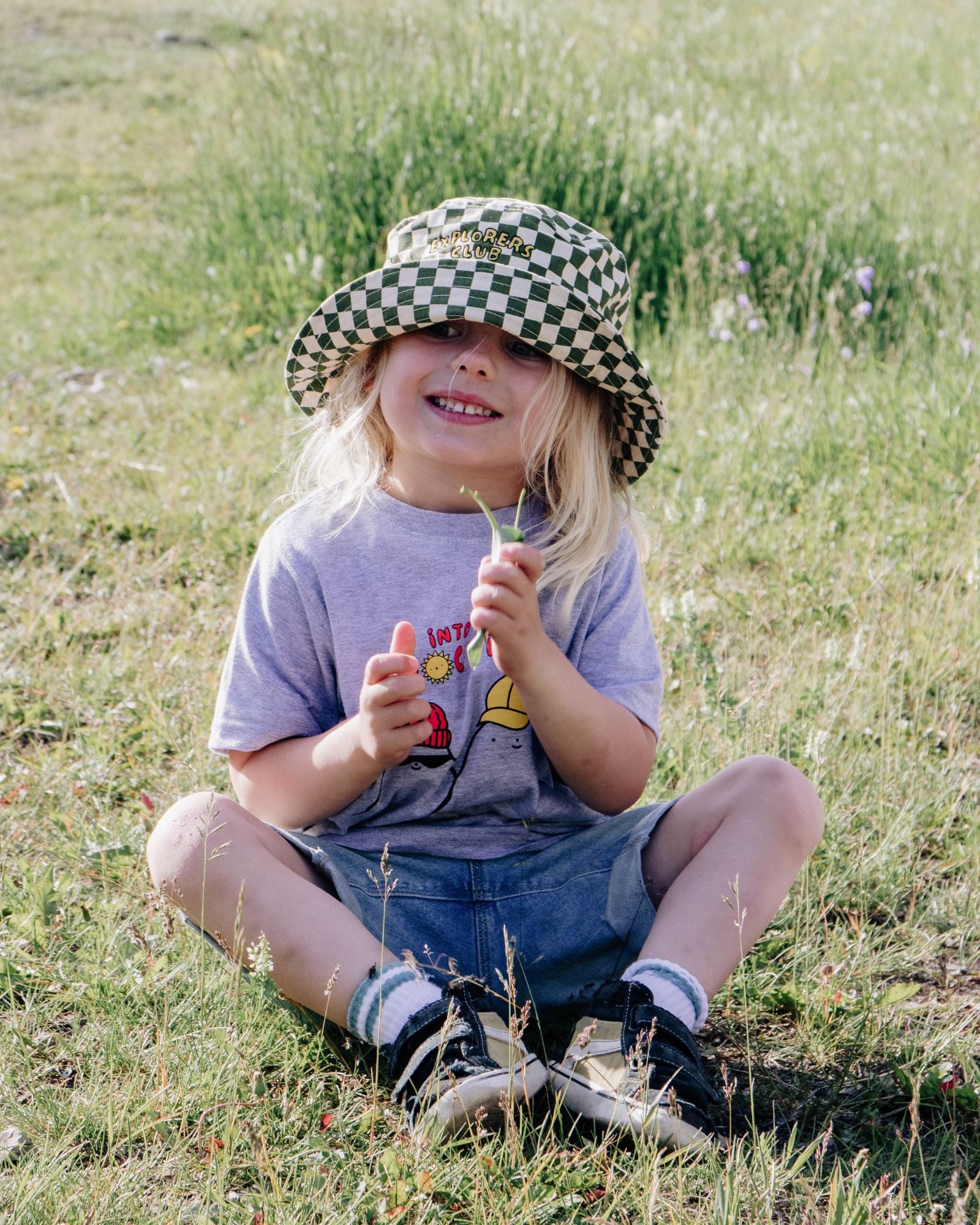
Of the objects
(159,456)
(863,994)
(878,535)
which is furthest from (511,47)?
(863,994)

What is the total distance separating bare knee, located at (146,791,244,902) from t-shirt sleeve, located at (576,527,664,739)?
655 mm

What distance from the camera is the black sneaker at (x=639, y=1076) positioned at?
1.75 metres

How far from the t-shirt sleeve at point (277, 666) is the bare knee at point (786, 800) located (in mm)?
738

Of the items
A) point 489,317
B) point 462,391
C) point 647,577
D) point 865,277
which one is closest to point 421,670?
point 462,391

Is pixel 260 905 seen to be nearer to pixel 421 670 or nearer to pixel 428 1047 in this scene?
pixel 428 1047

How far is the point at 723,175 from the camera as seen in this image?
5746 mm

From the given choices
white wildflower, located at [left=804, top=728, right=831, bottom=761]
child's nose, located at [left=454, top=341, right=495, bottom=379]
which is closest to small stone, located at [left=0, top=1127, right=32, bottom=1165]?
child's nose, located at [left=454, top=341, right=495, bottom=379]

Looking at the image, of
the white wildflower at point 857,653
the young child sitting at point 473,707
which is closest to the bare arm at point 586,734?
the young child sitting at point 473,707

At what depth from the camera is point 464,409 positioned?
2162 mm

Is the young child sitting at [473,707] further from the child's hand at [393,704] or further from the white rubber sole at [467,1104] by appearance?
the white rubber sole at [467,1104]

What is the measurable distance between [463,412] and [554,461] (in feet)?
0.71

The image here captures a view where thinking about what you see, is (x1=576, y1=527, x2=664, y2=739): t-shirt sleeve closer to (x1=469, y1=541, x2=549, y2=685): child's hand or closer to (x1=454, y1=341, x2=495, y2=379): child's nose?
(x1=469, y1=541, x2=549, y2=685): child's hand

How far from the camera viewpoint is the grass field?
180 centimetres

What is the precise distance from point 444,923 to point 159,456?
2823mm
